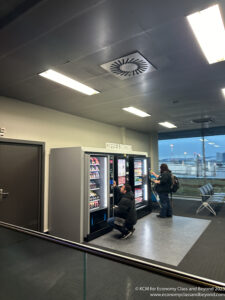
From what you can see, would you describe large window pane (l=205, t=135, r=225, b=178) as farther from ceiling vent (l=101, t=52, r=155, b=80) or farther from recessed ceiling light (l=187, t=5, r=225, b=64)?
ceiling vent (l=101, t=52, r=155, b=80)

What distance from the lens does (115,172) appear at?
16.6 feet

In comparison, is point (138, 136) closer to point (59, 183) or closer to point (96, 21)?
point (59, 183)

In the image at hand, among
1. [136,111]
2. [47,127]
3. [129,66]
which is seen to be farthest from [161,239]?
[47,127]

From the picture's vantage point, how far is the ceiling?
171 cm

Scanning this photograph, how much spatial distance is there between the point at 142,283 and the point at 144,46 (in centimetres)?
288

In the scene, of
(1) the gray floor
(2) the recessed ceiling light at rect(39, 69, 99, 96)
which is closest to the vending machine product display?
(1) the gray floor

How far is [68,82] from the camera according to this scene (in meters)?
3.30

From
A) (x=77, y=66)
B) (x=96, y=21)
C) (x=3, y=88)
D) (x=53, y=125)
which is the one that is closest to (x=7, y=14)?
(x=96, y=21)

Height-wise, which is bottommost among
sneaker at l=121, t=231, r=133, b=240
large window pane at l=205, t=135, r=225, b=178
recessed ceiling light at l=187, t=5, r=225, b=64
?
sneaker at l=121, t=231, r=133, b=240

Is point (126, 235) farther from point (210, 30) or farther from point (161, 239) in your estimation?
point (210, 30)

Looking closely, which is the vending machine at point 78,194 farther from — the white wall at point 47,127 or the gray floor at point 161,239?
the gray floor at point 161,239

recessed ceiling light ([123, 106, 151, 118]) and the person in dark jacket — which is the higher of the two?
recessed ceiling light ([123, 106, 151, 118])

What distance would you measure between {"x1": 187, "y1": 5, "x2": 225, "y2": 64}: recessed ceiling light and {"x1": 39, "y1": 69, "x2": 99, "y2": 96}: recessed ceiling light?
6.20ft

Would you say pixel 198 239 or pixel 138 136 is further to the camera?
pixel 138 136
